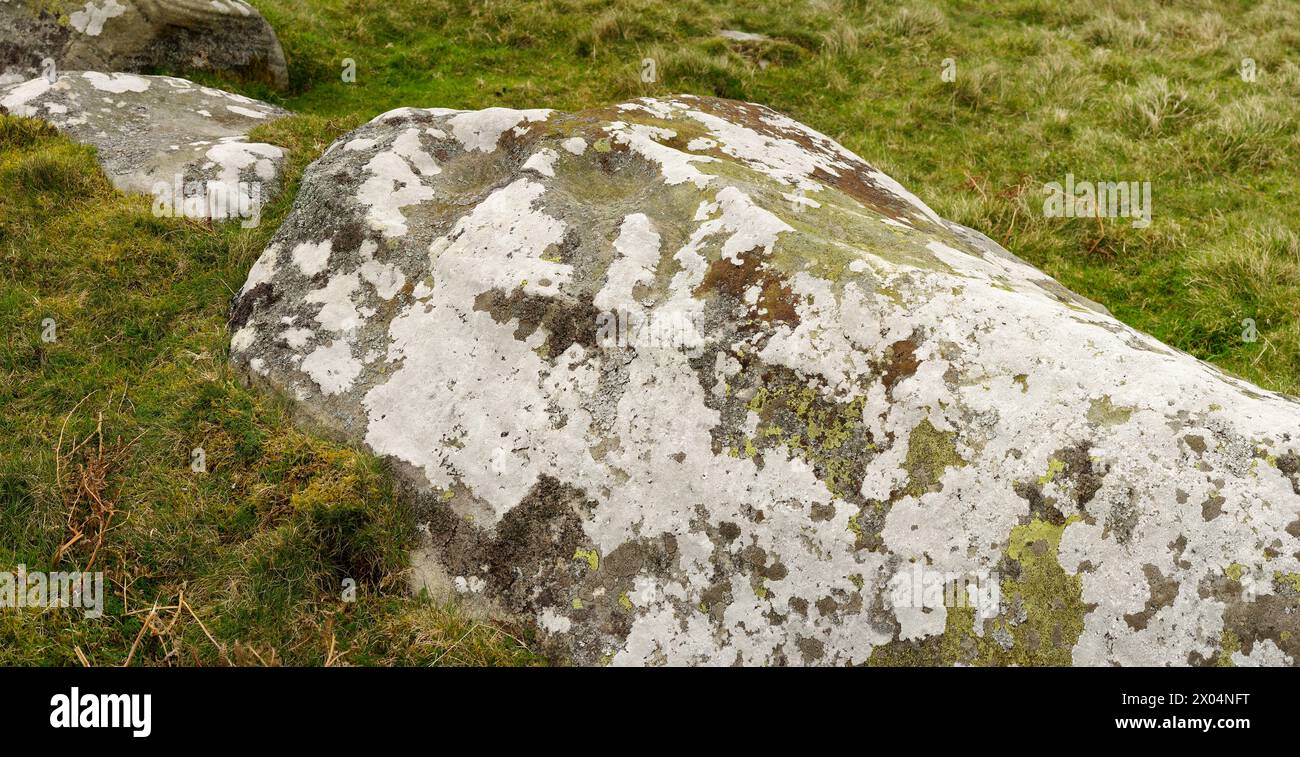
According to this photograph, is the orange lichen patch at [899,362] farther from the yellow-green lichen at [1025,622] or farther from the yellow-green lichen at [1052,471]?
the yellow-green lichen at [1025,622]

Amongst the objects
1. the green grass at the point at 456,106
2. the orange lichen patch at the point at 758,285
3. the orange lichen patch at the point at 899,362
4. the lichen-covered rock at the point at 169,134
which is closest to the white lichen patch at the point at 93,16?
the green grass at the point at 456,106

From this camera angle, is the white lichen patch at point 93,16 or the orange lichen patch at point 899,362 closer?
the orange lichen patch at point 899,362

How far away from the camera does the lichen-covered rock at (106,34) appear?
8.98 metres

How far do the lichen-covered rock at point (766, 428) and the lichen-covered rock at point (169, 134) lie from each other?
5.06 ft

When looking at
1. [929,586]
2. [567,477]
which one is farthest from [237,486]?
[929,586]

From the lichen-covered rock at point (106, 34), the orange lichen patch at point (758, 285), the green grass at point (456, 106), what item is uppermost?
the lichen-covered rock at point (106, 34)

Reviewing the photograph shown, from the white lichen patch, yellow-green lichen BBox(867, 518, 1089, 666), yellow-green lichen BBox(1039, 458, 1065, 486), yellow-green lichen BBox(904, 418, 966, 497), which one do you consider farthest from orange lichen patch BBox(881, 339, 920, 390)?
the white lichen patch

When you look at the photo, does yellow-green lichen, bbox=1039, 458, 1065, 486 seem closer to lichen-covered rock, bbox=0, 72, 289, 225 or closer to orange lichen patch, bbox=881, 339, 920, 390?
orange lichen patch, bbox=881, 339, 920, 390

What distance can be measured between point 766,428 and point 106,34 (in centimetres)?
950

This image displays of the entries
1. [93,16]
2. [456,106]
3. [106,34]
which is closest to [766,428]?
[456,106]

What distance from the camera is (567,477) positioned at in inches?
155

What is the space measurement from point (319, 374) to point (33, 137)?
4.68 m

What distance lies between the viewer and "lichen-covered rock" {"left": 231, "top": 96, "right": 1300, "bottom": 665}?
10.2 feet
